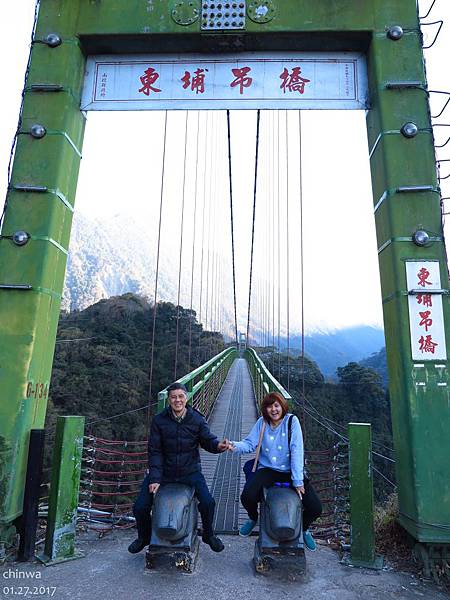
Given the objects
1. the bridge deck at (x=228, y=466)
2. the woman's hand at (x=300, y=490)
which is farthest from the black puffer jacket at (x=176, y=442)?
the bridge deck at (x=228, y=466)

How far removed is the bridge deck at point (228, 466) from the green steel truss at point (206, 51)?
1545 mm

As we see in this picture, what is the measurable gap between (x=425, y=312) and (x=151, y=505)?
99.1 inches

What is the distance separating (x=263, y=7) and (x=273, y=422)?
3.72 m

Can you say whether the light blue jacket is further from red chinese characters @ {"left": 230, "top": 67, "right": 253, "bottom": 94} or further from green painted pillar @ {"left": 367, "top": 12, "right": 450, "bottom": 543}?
red chinese characters @ {"left": 230, "top": 67, "right": 253, "bottom": 94}

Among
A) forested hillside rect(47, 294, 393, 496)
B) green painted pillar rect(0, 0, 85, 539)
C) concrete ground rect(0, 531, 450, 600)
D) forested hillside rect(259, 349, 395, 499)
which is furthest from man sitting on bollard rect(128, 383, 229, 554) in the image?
forested hillside rect(259, 349, 395, 499)

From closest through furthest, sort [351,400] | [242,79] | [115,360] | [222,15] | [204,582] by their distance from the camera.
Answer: [204,582], [222,15], [242,79], [115,360], [351,400]

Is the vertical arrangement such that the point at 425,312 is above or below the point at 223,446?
above

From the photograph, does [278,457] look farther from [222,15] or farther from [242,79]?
[222,15]

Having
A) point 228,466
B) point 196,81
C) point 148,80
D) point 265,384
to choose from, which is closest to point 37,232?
point 148,80

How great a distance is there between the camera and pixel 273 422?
317 centimetres

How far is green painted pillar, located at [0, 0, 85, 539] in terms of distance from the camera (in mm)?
3367

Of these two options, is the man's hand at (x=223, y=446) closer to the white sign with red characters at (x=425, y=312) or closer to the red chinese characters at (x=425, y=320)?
the white sign with red characters at (x=425, y=312)

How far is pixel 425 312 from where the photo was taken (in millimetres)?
3424

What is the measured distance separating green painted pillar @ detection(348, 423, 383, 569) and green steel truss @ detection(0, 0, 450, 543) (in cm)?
32
